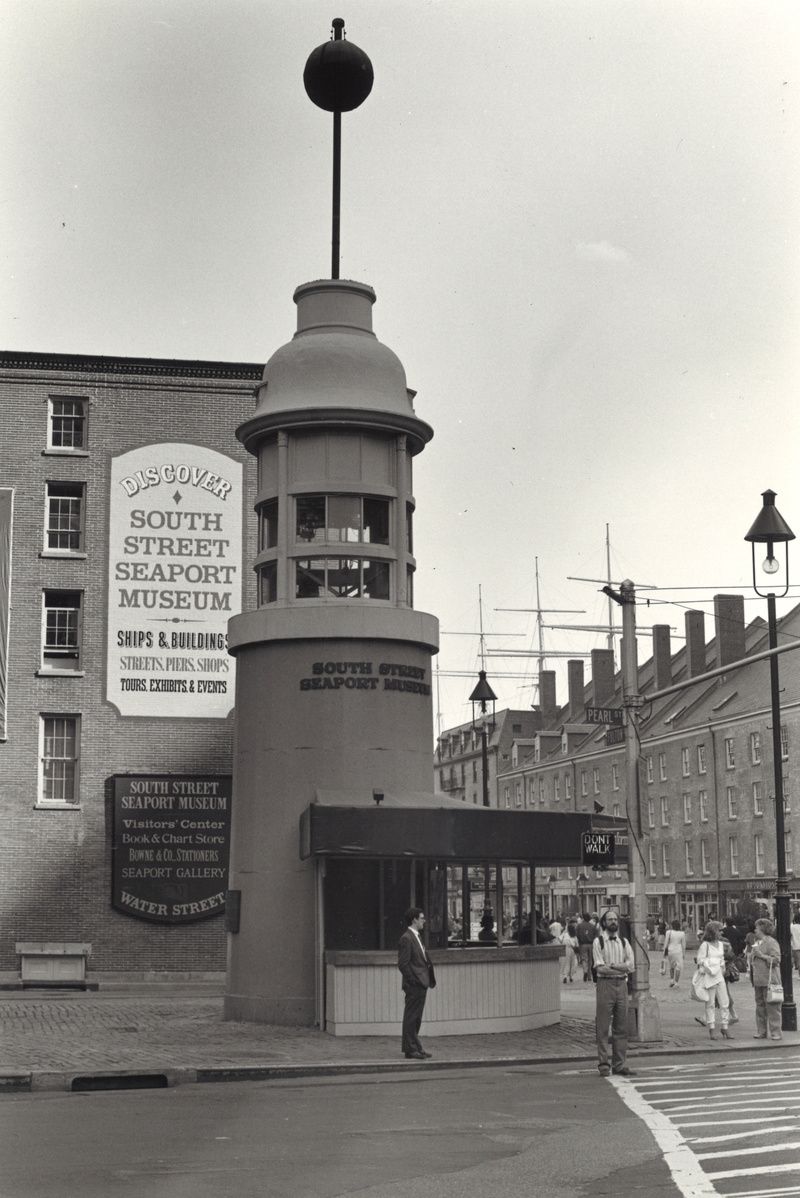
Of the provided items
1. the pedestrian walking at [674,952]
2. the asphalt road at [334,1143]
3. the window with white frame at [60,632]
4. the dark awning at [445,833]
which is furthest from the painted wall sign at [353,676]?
the pedestrian walking at [674,952]

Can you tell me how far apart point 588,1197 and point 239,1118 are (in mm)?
4927

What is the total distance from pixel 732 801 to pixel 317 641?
58.8 meters

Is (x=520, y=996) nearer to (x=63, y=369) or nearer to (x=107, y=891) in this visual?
(x=107, y=891)

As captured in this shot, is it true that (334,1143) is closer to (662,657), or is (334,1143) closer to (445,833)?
(445,833)

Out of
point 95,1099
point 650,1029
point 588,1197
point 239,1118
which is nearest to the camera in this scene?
point 588,1197

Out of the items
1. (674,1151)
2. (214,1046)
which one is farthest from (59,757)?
(674,1151)

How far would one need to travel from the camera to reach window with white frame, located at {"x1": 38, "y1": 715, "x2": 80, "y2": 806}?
3572 cm

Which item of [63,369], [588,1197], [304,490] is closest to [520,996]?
→ [304,490]

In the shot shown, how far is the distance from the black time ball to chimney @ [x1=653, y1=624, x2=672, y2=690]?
219 feet

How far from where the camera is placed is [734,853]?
7888 cm

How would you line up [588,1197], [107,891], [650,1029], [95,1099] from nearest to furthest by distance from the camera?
[588,1197]
[95,1099]
[650,1029]
[107,891]

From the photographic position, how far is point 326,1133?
12.7 metres

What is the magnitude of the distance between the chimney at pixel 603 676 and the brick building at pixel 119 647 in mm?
68565

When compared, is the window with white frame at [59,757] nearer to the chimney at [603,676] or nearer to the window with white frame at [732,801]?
the window with white frame at [732,801]
